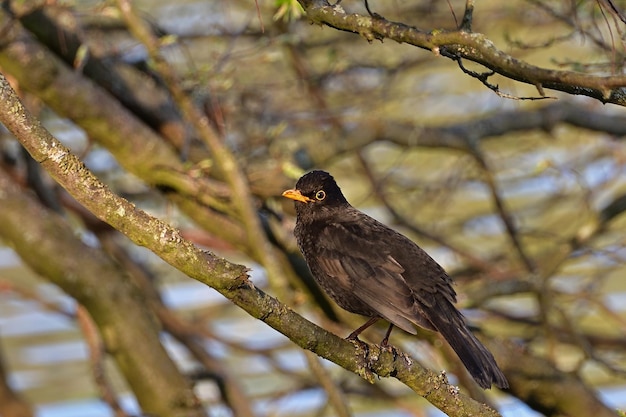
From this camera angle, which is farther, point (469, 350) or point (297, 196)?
point (297, 196)

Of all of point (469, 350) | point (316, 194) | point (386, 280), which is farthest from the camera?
point (316, 194)

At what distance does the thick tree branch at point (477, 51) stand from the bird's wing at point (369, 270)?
4.76ft

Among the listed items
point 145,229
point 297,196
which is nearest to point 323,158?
point 297,196

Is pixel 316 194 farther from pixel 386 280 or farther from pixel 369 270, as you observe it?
pixel 386 280

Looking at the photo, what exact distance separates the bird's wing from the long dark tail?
0.09m

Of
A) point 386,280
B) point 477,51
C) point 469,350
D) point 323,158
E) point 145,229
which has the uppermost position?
point 323,158

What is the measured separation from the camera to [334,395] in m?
6.02

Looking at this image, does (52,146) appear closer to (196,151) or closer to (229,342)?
(196,151)

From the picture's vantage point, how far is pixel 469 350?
4996mm

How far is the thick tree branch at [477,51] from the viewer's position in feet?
11.8

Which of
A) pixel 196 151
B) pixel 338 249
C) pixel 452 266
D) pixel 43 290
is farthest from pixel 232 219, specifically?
pixel 43 290

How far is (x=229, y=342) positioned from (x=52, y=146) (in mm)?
4761

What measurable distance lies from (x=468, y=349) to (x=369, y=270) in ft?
2.11

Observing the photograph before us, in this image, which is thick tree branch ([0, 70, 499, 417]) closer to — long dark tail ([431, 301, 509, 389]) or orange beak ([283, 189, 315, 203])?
long dark tail ([431, 301, 509, 389])
